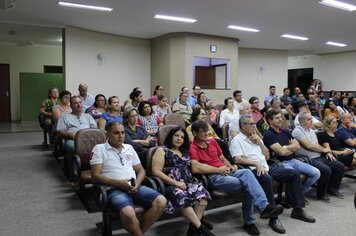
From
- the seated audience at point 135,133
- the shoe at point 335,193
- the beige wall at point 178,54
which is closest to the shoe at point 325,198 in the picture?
the shoe at point 335,193

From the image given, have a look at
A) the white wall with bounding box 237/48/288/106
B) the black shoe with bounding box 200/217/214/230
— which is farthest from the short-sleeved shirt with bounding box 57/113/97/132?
the white wall with bounding box 237/48/288/106

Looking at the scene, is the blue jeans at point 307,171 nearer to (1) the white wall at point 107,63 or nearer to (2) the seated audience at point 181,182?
(2) the seated audience at point 181,182

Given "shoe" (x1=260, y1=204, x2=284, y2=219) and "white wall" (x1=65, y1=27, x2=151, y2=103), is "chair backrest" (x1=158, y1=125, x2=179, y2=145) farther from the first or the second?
"white wall" (x1=65, y1=27, x2=151, y2=103)

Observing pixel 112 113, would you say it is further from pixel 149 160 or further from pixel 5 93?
pixel 5 93

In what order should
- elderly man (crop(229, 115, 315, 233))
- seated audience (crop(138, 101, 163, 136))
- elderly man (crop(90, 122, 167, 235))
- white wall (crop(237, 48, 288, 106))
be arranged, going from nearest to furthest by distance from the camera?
elderly man (crop(90, 122, 167, 235))
elderly man (crop(229, 115, 315, 233))
seated audience (crop(138, 101, 163, 136))
white wall (crop(237, 48, 288, 106))

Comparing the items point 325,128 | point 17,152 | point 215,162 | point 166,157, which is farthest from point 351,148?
point 17,152

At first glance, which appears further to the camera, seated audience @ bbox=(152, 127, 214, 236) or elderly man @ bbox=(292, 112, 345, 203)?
elderly man @ bbox=(292, 112, 345, 203)

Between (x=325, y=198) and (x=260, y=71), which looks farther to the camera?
(x=260, y=71)

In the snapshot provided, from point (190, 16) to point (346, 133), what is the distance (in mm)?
4090

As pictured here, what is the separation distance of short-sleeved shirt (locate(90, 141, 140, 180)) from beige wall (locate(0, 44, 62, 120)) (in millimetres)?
10003

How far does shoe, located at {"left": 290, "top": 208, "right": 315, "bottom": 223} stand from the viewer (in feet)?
10.4

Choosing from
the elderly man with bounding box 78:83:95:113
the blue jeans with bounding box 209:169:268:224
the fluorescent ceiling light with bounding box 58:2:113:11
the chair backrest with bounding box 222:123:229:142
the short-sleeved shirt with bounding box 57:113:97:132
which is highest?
the fluorescent ceiling light with bounding box 58:2:113:11

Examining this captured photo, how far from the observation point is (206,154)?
314 cm

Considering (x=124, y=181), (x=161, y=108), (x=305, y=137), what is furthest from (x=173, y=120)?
(x=124, y=181)
